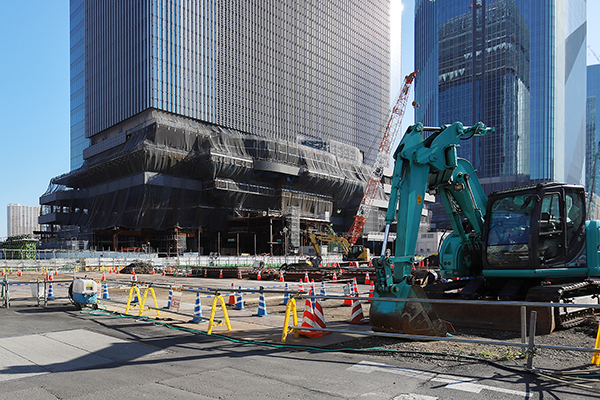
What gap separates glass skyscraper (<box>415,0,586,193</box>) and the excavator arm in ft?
446

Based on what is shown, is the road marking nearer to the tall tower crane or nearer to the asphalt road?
the asphalt road

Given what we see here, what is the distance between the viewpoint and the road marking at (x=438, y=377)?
634 centimetres

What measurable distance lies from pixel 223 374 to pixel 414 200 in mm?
5706

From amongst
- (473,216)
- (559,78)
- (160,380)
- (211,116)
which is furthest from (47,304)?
(559,78)

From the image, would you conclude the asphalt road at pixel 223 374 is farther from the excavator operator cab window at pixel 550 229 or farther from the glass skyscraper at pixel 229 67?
the glass skyscraper at pixel 229 67

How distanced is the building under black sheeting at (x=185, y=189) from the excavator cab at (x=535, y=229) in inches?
2584

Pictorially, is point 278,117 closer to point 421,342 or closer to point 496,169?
point 496,169

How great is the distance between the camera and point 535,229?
1136cm

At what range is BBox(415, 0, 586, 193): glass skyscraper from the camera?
444ft

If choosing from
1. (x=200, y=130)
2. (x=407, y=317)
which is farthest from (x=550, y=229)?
(x=200, y=130)

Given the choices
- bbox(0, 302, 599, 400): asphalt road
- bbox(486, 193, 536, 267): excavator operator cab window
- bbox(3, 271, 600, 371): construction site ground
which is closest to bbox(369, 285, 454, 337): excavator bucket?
bbox(3, 271, 600, 371): construction site ground

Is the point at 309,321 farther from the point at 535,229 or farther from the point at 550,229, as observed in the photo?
the point at 550,229

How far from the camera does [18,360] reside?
8492mm

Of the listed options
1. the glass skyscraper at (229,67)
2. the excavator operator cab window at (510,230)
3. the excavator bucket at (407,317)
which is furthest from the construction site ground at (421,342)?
the glass skyscraper at (229,67)
